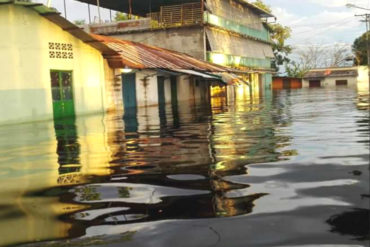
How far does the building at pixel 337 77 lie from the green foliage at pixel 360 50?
11.5ft

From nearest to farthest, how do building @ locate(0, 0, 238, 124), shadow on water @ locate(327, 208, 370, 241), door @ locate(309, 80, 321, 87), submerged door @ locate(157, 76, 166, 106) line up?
shadow on water @ locate(327, 208, 370, 241)
building @ locate(0, 0, 238, 124)
submerged door @ locate(157, 76, 166, 106)
door @ locate(309, 80, 321, 87)

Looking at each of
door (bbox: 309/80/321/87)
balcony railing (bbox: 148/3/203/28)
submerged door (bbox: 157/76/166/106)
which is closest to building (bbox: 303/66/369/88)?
door (bbox: 309/80/321/87)

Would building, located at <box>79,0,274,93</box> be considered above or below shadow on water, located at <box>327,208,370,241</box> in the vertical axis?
above

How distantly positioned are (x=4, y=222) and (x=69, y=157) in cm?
404

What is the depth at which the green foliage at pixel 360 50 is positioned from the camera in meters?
81.4

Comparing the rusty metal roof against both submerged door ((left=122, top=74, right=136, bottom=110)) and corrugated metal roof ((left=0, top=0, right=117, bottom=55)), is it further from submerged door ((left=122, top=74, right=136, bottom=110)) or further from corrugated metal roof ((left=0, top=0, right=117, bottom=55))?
submerged door ((left=122, top=74, right=136, bottom=110))

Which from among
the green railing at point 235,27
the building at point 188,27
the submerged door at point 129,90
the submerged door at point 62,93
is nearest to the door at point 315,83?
the green railing at point 235,27

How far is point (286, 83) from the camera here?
78.2 meters

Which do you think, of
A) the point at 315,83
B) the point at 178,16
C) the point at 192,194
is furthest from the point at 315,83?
the point at 192,194

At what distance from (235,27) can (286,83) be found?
38.8 m

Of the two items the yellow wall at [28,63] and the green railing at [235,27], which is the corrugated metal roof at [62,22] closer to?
the yellow wall at [28,63]

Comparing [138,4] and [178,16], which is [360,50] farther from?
[178,16]

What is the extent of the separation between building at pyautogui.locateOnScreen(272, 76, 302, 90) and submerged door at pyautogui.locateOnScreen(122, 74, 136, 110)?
51.6 m

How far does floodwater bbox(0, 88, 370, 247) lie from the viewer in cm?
332
